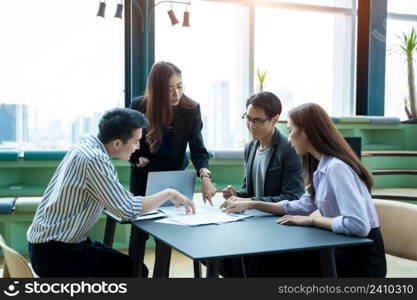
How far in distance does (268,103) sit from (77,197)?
1.03 m

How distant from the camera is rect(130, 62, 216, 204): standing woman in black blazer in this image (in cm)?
262

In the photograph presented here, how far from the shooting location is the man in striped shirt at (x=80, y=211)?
1826mm

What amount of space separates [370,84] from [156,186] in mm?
4324

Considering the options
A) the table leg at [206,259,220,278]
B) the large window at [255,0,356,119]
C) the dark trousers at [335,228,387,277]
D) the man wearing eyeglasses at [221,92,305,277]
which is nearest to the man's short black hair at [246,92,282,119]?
the man wearing eyeglasses at [221,92,305,277]

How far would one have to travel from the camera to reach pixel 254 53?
5.47m

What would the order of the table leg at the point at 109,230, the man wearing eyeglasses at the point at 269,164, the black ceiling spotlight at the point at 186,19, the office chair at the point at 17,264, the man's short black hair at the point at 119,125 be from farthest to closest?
the black ceiling spotlight at the point at 186,19 → the table leg at the point at 109,230 → the man wearing eyeglasses at the point at 269,164 → the man's short black hair at the point at 119,125 → the office chair at the point at 17,264

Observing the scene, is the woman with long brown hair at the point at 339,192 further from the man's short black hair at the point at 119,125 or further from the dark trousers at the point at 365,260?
the man's short black hair at the point at 119,125

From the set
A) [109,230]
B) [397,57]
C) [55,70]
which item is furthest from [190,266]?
[397,57]

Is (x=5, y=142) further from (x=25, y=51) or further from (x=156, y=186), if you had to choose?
(x=156, y=186)

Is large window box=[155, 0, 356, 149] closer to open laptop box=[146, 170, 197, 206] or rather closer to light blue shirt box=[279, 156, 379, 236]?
open laptop box=[146, 170, 197, 206]

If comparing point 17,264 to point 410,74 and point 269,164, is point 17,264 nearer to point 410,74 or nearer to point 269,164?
point 269,164

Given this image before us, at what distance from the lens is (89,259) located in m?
1.87

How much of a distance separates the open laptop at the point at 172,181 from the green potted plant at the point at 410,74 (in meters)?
3.99

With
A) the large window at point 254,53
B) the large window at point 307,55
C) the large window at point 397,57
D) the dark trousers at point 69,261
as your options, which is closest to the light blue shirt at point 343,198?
the dark trousers at point 69,261
